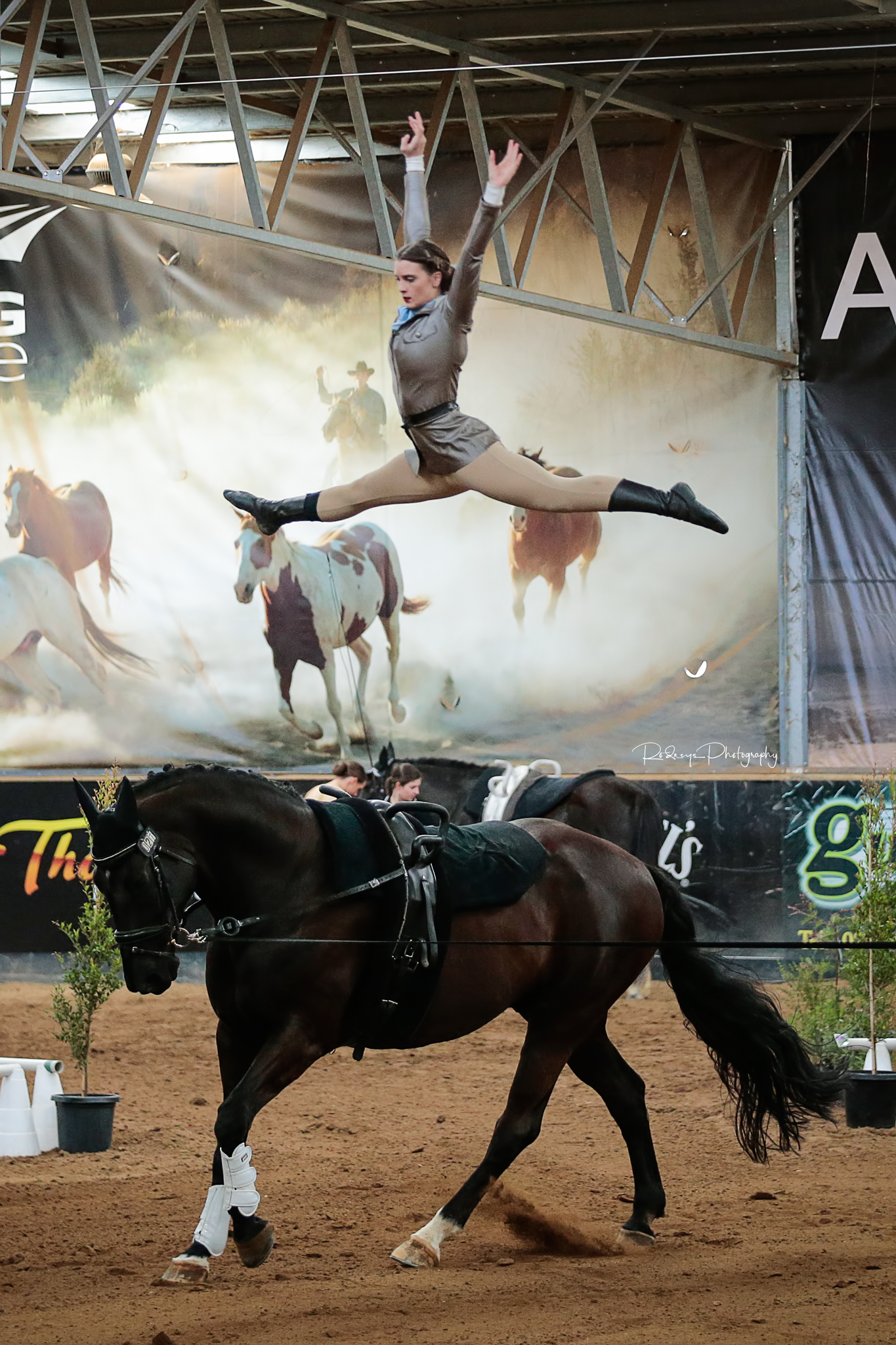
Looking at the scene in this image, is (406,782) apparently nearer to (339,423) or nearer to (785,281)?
(339,423)

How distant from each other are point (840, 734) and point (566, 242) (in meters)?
3.95

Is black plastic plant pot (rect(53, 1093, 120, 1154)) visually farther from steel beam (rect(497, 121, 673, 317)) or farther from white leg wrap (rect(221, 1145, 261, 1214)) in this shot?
steel beam (rect(497, 121, 673, 317))

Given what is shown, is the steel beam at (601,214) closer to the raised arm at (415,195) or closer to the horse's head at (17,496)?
the raised arm at (415,195)

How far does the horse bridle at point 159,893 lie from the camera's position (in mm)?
4500

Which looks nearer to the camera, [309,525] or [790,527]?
[790,527]

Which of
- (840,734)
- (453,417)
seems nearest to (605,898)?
(453,417)

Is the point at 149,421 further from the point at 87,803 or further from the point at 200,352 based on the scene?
the point at 87,803

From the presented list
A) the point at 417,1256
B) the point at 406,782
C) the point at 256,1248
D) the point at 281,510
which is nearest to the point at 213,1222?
the point at 256,1248

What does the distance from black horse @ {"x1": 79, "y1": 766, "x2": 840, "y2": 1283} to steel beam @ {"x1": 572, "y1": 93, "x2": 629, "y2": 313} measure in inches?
173

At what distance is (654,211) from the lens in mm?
9281

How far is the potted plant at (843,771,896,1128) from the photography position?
22.7 feet

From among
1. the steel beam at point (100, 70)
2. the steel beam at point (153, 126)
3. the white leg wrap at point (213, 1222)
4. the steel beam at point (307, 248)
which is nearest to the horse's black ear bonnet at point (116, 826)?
the white leg wrap at point (213, 1222)

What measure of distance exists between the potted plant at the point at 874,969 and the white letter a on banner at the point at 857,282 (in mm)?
4028

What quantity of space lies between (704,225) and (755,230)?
33.5 inches
